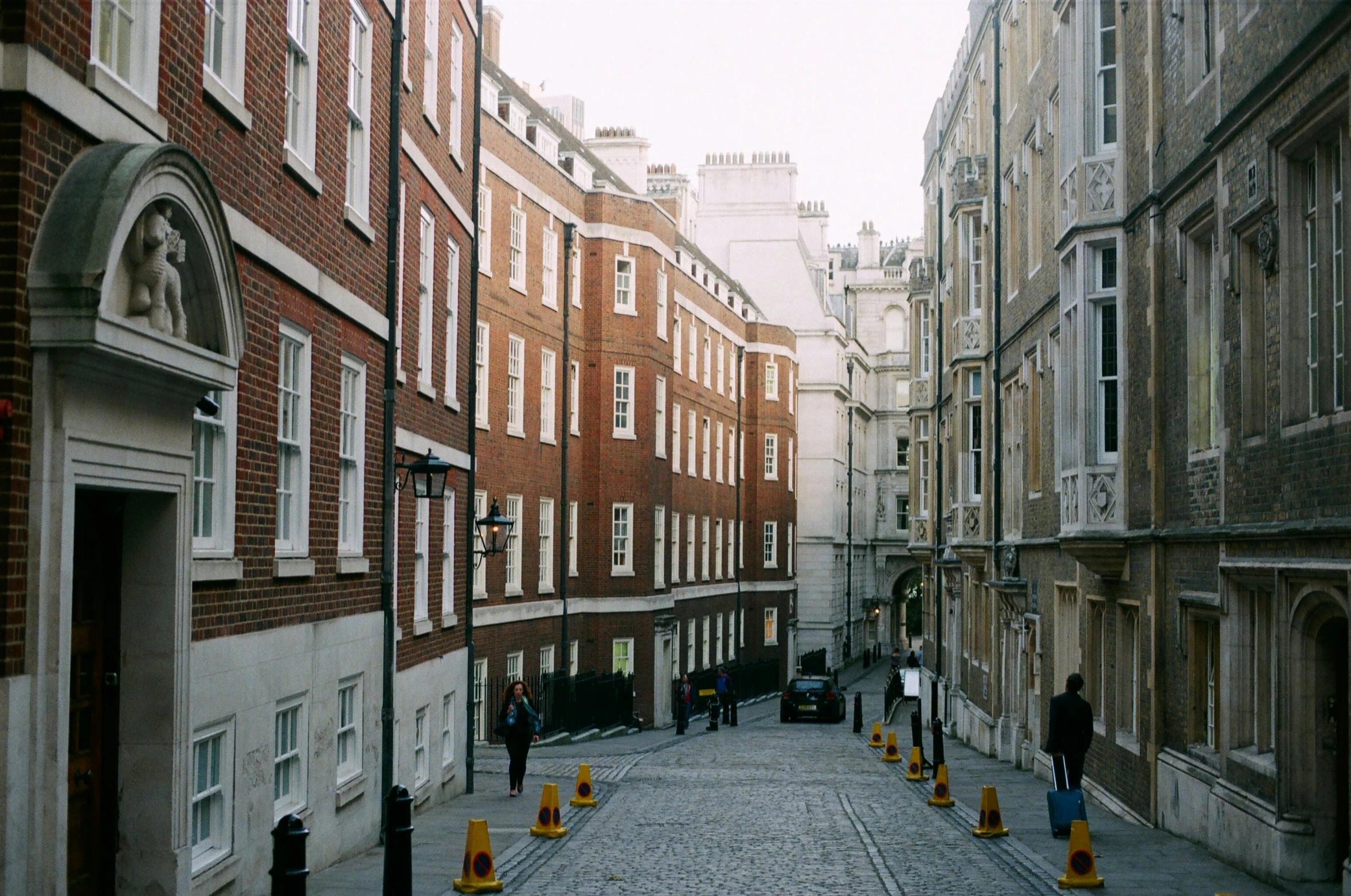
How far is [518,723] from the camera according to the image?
19281 millimetres

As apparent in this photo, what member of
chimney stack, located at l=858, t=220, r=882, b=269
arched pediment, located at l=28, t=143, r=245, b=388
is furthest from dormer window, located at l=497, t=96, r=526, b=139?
chimney stack, located at l=858, t=220, r=882, b=269

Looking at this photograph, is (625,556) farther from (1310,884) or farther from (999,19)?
(1310,884)

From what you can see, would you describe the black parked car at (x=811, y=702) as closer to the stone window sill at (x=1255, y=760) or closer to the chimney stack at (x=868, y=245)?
the stone window sill at (x=1255, y=760)

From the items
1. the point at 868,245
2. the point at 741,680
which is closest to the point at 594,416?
the point at 741,680

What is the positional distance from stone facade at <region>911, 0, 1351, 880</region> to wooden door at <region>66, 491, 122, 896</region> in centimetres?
889

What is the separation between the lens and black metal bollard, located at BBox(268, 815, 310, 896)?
290 inches

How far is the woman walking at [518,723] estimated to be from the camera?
63.2ft

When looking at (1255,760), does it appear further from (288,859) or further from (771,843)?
(288,859)

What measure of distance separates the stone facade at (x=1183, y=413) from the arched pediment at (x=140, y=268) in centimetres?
828

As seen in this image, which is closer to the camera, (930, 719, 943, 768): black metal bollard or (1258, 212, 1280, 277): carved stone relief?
(1258, 212, 1280, 277): carved stone relief

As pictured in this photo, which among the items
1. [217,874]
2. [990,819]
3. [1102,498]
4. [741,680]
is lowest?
[741,680]

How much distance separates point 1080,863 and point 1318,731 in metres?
2.33

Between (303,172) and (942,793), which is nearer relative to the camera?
(303,172)

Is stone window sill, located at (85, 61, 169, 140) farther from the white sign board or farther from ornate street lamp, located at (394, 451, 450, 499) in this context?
the white sign board
